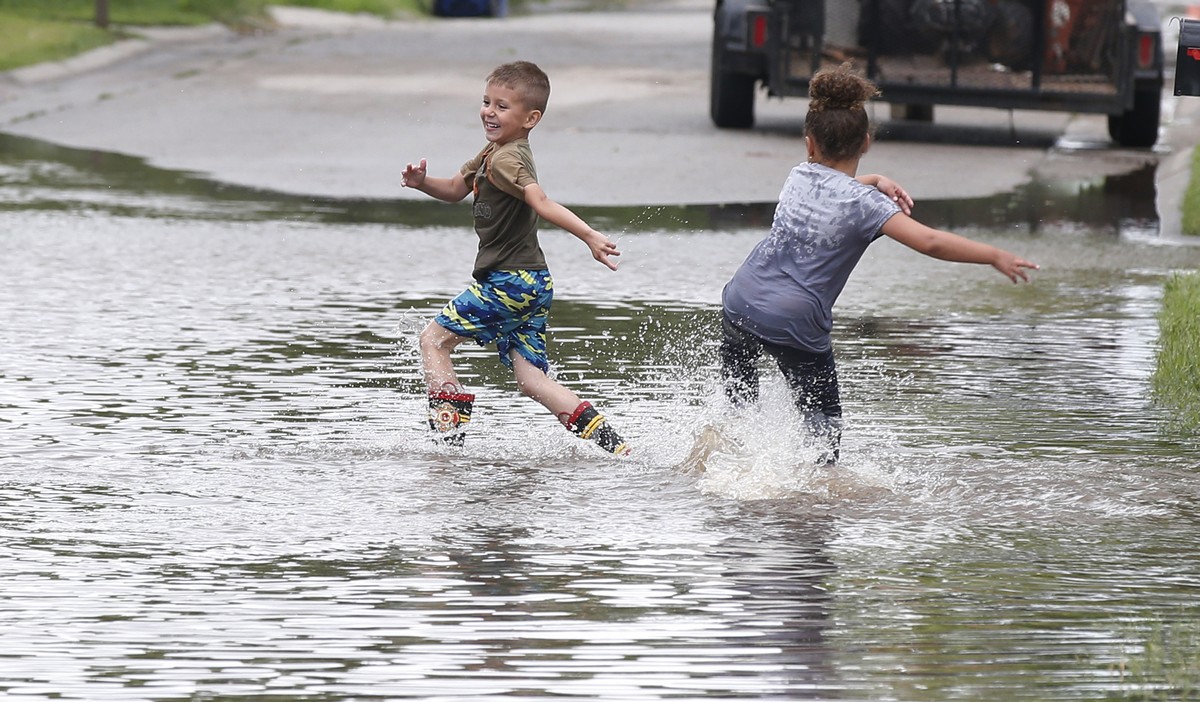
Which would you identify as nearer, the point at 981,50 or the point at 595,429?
the point at 595,429

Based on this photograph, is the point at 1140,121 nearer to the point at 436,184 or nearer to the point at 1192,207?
the point at 1192,207

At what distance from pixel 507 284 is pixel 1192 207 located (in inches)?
293

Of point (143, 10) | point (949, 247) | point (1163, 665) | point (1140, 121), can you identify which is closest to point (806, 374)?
point (949, 247)

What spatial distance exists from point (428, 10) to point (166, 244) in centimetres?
3315

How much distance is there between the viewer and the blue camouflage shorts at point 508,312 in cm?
680

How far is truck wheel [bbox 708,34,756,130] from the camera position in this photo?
740 inches

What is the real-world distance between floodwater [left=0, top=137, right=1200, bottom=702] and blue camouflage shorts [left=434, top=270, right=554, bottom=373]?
13.0 inches

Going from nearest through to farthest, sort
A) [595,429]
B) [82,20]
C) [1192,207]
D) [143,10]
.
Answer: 1. [595,429]
2. [1192,207]
3. [82,20]
4. [143,10]

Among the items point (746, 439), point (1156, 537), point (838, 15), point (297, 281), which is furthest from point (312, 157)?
point (1156, 537)

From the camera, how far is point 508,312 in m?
6.84

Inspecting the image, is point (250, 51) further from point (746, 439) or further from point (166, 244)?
point (746, 439)

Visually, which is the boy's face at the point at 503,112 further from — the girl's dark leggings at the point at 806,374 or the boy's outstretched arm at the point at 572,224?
the girl's dark leggings at the point at 806,374

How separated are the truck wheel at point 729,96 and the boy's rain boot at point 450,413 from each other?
40.0 ft

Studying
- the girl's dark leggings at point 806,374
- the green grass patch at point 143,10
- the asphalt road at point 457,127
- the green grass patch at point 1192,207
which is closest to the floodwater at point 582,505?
the girl's dark leggings at point 806,374
